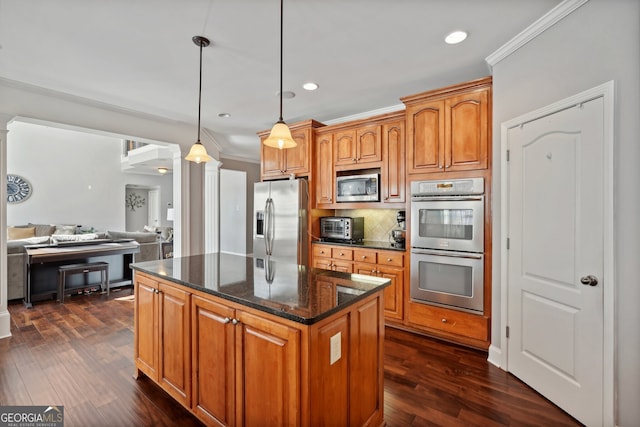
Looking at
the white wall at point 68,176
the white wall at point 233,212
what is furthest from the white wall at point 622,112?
the white wall at point 68,176

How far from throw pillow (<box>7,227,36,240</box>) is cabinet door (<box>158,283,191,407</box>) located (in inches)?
292

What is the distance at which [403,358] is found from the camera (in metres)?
2.64

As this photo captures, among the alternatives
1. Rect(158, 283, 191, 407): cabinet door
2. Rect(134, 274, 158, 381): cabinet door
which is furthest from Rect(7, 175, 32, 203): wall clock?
Rect(158, 283, 191, 407): cabinet door

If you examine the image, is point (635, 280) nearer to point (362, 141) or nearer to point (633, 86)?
point (633, 86)

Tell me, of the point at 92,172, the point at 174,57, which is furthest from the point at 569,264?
the point at 92,172

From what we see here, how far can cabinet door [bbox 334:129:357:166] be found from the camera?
12.1 feet

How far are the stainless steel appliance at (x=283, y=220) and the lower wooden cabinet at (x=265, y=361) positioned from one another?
2.04 metres

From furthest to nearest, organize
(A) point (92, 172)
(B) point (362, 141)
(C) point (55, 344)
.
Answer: (A) point (92, 172) → (B) point (362, 141) → (C) point (55, 344)

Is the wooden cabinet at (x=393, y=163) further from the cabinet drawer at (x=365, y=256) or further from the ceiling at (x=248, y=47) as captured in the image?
the cabinet drawer at (x=365, y=256)

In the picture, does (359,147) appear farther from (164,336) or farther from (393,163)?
(164,336)

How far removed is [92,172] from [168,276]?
8.94 metres

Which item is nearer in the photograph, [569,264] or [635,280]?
[635,280]

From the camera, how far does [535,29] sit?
2.12 m

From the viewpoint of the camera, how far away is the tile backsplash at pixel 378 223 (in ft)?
12.6
